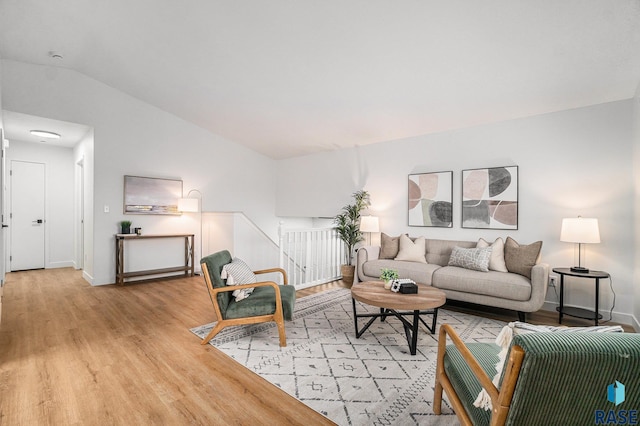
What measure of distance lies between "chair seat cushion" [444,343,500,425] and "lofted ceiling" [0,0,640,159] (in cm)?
254

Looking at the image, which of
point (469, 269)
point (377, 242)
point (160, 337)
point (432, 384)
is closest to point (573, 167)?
point (469, 269)

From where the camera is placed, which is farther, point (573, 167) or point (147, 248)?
point (147, 248)

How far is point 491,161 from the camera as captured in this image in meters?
4.43

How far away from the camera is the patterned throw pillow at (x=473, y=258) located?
3826mm

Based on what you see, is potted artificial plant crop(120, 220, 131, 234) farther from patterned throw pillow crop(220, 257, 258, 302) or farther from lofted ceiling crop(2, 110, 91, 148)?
patterned throw pillow crop(220, 257, 258, 302)

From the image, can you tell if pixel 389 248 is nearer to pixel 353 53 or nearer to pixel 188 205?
pixel 353 53

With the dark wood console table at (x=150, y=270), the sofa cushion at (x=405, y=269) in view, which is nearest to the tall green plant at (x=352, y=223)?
the sofa cushion at (x=405, y=269)

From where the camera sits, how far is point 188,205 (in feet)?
18.6

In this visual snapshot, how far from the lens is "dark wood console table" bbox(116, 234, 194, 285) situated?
16.5ft

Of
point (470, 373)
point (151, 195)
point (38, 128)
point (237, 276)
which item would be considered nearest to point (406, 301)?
point (470, 373)

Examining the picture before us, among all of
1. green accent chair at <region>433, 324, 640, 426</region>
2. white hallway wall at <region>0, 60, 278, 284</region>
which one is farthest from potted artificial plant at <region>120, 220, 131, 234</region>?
green accent chair at <region>433, 324, 640, 426</region>

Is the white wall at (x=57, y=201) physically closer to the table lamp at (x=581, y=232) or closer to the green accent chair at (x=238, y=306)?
the green accent chair at (x=238, y=306)

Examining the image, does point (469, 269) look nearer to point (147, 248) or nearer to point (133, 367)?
point (133, 367)

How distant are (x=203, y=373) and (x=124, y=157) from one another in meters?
4.49
